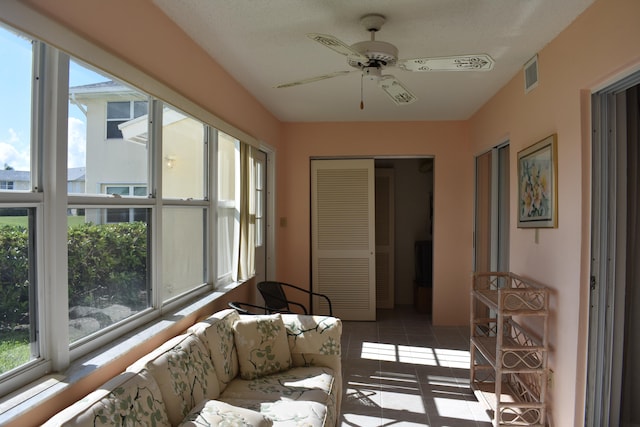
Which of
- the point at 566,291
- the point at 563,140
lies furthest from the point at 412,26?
the point at 566,291

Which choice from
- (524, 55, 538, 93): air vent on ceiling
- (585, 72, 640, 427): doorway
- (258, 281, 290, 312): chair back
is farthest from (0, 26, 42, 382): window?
(524, 55, 538, 93): air vent on ceiling

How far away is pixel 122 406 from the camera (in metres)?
1.43

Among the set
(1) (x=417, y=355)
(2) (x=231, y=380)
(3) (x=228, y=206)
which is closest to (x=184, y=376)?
(2) (x=231, y=380)

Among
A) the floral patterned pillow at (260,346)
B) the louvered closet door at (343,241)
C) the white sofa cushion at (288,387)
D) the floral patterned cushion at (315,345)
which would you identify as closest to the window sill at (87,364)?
the floral patterned pillow at (260,346)

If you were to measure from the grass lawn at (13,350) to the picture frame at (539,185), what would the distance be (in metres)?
2.70

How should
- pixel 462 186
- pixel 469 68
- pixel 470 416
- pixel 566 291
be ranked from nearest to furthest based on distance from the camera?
pixel 469 68, pixel 566 291, pixel 470 416, pixel 462 186

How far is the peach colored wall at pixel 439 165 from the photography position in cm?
485

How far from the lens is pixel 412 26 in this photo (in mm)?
2322

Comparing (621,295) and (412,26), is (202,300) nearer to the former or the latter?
(412,26)

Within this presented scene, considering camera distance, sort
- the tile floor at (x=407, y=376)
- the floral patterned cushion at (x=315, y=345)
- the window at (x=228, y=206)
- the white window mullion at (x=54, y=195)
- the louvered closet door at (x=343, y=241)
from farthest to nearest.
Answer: the louvered closet door at (x=343, y=241)
the window at (x=228, y=206)
the tile floor at (x=407, y=376)
the floral patterned cushion at (x=315, y=345)
the white window mullion at (x=54, y=195)

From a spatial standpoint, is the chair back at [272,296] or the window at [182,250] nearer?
the window at [182,250]

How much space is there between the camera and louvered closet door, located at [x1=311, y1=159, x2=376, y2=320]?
5070 millimetres

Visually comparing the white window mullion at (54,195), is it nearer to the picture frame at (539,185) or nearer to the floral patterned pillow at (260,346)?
the floral patterned pillow at (260,346)

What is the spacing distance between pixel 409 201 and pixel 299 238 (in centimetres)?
195
